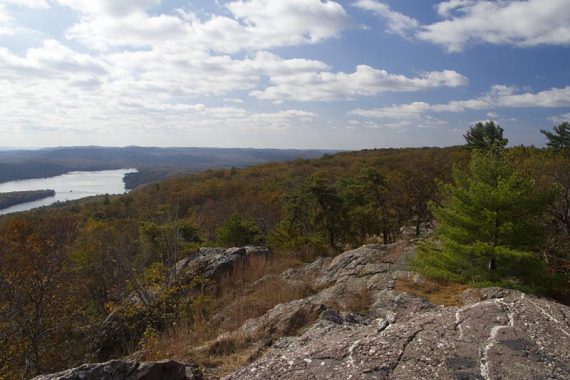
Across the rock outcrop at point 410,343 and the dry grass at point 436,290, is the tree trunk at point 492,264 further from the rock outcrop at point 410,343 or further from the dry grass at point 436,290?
the rock outcrop at point 410,343

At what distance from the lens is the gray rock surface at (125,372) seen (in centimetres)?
464

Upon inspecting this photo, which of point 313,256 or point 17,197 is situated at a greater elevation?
point 313,256

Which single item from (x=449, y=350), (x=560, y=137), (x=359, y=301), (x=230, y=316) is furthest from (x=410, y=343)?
(x=560, y=137)

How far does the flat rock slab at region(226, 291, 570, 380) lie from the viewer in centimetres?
450

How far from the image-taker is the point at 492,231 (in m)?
10.5

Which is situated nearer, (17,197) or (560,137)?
(560,137)

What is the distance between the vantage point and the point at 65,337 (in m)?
12.5

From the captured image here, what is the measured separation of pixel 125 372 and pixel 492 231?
9.34 meters

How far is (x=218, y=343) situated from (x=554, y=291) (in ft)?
30.4

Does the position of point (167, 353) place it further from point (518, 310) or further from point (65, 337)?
point (65, 337)

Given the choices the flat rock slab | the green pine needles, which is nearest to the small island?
the green pine needles

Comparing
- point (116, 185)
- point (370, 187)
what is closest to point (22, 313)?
point (370, 187)

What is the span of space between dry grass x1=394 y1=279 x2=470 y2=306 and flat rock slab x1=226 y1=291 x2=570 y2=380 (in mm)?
3172

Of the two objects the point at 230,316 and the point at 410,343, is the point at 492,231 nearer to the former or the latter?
the point at 410,343
